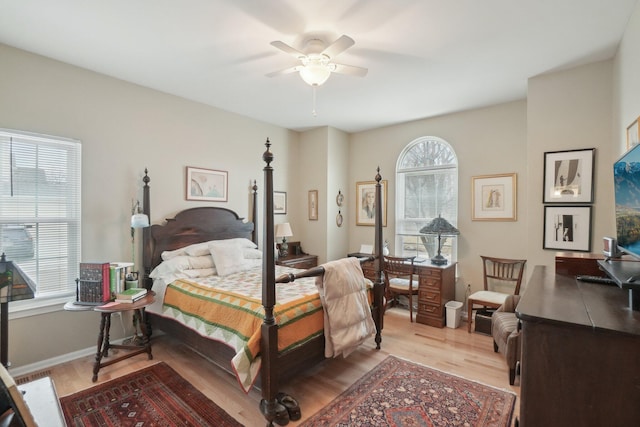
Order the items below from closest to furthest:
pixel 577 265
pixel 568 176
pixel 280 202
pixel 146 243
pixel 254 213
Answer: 1. pixel 577 265
2. pixel 568 176
3. pixel 146 243
4. pixel 254 213
5. pixel 280 202

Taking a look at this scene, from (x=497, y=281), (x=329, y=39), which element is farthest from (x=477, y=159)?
(x=329, y=39)

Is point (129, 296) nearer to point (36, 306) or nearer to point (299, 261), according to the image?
point (36, 306)

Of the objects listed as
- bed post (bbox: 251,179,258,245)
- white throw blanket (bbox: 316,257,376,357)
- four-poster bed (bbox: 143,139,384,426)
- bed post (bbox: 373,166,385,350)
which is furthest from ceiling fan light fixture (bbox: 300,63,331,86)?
bed post (bbox: 251,179,258,245)

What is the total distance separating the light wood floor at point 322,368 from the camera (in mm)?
2352

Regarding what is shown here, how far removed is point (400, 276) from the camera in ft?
13.5

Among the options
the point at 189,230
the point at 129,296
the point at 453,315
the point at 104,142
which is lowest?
the point at 453,315

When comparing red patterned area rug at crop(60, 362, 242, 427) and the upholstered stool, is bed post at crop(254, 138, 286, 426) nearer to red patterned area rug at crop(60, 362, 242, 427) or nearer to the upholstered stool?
red patterned area rug at crop(60, 362, 242, 427)

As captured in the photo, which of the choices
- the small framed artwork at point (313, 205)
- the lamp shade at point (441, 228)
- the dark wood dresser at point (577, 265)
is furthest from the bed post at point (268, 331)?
the small framed artwork at point (313, 205)

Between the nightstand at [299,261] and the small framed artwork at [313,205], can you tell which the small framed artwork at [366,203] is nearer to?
the small framed artwork at [313,205]

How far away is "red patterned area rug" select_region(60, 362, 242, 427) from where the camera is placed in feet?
6.81

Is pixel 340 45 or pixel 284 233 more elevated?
pixel 340 45

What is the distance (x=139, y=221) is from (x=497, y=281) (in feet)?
14.1

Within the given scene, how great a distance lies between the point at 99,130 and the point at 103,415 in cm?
257

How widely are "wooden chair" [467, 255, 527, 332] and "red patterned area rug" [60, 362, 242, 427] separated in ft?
9.45
